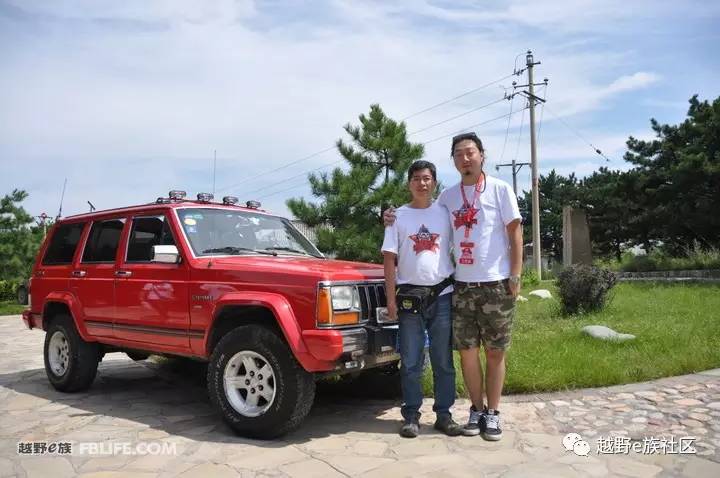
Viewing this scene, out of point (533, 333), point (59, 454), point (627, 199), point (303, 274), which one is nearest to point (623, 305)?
point (533, 333)

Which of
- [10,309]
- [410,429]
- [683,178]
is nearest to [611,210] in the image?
[683,178]

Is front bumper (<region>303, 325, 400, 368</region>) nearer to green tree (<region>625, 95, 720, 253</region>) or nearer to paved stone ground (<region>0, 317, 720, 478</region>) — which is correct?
paved stone ground (<region>0, 317, 720, 478</region>)

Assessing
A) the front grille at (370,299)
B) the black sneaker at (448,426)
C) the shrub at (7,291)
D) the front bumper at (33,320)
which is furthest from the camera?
the shrub at (7,291)

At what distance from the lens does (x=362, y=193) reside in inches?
563

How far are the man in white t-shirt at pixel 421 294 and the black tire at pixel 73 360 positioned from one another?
11.5ft

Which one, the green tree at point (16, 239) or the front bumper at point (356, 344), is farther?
the green tree at point (16, 239)

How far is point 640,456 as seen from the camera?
3701 millimetres

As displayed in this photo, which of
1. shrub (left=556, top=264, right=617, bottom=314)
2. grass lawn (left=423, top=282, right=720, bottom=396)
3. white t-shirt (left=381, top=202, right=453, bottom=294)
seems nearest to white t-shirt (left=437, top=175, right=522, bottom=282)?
white t-shirt (left=381, top=202, right=453, bottom=294)

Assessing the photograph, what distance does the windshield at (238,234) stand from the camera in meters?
5.11

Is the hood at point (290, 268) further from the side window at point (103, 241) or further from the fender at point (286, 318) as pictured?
the side window at point (103, 241)

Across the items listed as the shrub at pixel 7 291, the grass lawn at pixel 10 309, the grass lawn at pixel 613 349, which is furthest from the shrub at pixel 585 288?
the shrub at pixel 7 291

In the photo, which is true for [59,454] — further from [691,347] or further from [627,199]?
[627,199]

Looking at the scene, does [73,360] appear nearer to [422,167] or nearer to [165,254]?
[165,254]

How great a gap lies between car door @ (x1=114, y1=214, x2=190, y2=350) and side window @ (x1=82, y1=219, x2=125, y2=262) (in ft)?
0.85
